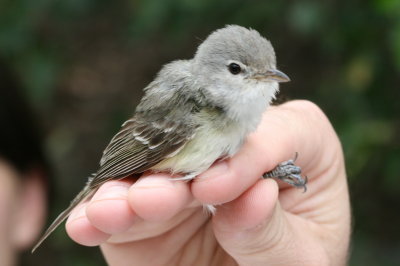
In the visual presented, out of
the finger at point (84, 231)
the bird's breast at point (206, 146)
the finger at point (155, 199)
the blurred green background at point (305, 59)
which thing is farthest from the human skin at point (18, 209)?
the finger at point (155, 199)

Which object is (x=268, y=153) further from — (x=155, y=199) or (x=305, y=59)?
(x=305, y=59)

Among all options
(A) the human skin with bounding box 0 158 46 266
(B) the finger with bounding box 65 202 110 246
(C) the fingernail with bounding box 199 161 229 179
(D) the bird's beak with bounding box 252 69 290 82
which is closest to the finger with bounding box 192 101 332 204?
(C) the fingernail with bounding box 199 161 229 179

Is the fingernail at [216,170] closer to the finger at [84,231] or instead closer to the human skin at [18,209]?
the finger at [84,231]

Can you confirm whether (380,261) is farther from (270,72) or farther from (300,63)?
(270,72)

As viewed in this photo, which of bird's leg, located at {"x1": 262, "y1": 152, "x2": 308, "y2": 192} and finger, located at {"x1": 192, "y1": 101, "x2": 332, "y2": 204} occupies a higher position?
finger, located at {"x1": 192, "y1": 101, "x2": 332, "y2": 204}

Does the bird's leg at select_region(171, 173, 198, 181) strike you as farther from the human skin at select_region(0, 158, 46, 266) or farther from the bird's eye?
the human skin at select_region(0, 158, 46, 266)

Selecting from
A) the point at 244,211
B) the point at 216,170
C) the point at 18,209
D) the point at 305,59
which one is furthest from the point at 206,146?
the point at 305,59

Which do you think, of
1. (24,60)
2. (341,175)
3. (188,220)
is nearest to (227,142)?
(188,220)
